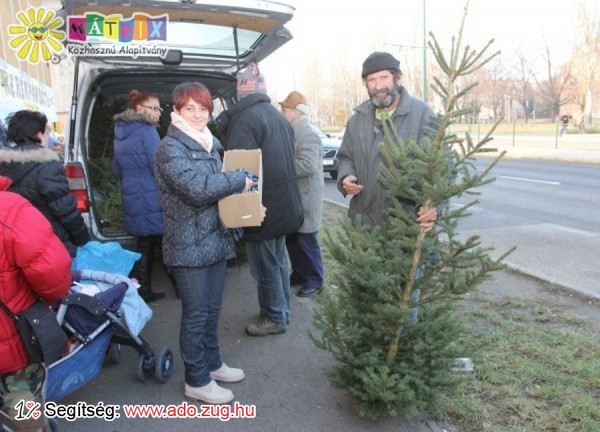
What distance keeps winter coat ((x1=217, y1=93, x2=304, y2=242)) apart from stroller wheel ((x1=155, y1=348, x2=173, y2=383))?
3.27 ft

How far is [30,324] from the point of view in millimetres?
2395

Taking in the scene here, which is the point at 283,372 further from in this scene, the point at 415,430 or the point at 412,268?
the point at 412,268

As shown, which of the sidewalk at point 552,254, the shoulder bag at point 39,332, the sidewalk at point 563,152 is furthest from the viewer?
the sidewalk at point 563,152

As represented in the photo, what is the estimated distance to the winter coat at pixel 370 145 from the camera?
3.11m

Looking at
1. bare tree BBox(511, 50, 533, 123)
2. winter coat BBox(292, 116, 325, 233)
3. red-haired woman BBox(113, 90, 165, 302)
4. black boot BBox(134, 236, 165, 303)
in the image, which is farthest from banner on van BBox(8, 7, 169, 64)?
bare tree BBox(511, 50, 533, 123)

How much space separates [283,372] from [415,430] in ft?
3.42

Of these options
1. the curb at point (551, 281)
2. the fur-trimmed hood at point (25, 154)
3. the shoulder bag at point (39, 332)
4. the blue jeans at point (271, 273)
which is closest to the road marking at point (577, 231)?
the curb at point (551, 281)

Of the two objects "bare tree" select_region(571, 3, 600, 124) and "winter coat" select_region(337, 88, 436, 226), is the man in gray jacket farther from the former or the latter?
"bare tree" select_region(571, 3, 600, 124)

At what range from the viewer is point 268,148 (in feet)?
12.3

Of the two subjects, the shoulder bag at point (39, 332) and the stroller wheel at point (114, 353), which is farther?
the stroller wheel at point (114, 353)

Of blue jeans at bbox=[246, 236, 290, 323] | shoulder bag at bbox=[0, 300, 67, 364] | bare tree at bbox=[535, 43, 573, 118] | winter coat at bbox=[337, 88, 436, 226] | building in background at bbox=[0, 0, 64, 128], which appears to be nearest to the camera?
shoulder bag at bbox=[0, 300, 67, 364]

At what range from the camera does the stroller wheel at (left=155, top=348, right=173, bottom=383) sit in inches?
133

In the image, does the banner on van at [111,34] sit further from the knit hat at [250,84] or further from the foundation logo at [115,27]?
the knit hat at [250,84]

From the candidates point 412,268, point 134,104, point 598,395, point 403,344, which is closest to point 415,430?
point 403,344
